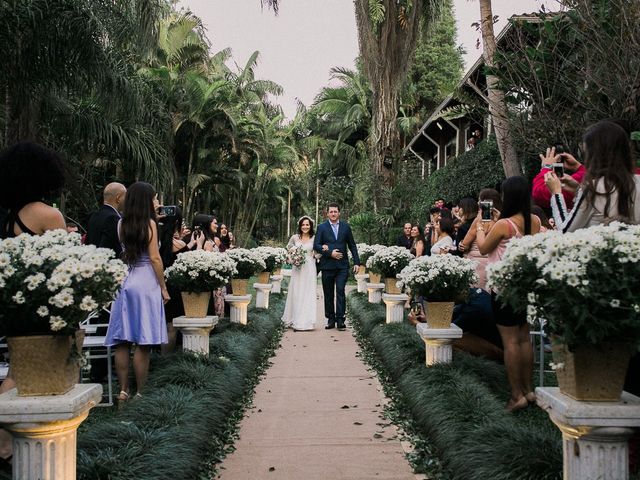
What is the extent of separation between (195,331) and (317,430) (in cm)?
208

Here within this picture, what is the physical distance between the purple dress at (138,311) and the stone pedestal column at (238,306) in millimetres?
4273

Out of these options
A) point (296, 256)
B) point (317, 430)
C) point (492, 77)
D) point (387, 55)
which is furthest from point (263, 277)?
point (387, 55)

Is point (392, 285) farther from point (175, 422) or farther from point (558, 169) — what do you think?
point (558, 169)

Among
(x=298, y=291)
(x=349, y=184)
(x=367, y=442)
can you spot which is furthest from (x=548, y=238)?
(x=349, y=184)

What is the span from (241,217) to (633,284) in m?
38.8

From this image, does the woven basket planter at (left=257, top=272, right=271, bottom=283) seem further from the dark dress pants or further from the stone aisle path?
the stone aisle path

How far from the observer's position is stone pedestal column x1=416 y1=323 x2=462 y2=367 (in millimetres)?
6691

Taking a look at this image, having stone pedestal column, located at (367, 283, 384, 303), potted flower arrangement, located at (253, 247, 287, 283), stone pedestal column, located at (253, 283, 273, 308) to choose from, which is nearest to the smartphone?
potted flower arrangement, located at (253, 247, 287, 283)

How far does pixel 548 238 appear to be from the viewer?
318 centimetres

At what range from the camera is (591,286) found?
9.58ft

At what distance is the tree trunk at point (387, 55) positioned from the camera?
19.0 metres

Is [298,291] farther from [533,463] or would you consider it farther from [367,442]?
[533,463]

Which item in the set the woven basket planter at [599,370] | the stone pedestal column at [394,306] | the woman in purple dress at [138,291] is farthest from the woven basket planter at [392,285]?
the woven basket planter at [599,370]

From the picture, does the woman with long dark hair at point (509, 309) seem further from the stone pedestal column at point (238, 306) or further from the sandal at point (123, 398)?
the stone pedestal column at point (238, 306)
